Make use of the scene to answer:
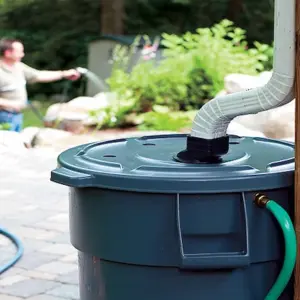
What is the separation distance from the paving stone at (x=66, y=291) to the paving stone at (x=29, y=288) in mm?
43

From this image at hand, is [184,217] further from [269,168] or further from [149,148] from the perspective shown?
[149,148]

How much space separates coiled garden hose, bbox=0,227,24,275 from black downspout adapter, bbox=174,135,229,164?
195 centimetres

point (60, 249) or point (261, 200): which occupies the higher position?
point (261, 200)

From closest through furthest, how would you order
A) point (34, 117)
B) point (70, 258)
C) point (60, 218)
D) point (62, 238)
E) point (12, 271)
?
point (12, 271), point (70, 258), point (62, 238), point (60, 218), point (34, 117)

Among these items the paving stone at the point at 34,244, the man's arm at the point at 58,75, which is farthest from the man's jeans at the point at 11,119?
the paving stone at the point at 34,244

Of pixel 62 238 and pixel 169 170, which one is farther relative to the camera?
pixel 62 238

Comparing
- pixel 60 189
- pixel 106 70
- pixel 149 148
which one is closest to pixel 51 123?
pixel 60 189

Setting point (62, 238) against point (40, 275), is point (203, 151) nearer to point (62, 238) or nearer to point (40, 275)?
point (40, 275)

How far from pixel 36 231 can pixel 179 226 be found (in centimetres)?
287

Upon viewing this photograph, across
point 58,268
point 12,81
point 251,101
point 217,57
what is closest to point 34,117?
point 217,57

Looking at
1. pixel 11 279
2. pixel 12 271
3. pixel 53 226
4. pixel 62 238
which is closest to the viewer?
pixel 11 279

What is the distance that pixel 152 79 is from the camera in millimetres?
9820

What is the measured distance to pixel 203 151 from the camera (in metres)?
2.29

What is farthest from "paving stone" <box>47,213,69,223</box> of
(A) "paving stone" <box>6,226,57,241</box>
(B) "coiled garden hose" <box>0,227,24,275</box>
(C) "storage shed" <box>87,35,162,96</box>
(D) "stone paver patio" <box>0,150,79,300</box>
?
(C) "storage shed" <box>87,35,162,96</box>
